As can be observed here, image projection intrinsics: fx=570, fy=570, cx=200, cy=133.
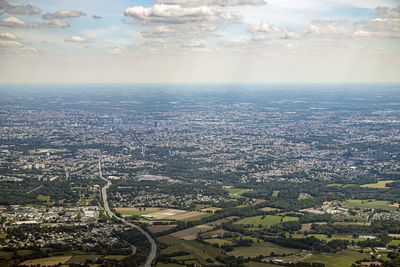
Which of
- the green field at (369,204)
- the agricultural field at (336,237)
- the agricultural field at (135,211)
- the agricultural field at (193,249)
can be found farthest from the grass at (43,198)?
the green field at (369,204)

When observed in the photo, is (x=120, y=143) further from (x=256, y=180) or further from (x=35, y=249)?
(x=35, y=249)

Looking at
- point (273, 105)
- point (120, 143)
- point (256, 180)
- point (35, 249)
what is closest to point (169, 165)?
point (256, 180)

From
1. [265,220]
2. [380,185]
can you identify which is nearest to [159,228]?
[265,220]

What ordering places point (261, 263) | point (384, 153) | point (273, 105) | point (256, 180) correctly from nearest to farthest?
point (261, 263)
point (256, 180)
point (384, 153)
point (273, 105)

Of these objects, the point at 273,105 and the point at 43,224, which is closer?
the point at 43,224

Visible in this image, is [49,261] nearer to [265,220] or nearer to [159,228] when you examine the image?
[159,228]

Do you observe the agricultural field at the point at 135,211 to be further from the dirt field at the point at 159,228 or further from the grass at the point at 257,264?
the grass at the point at 257,264
